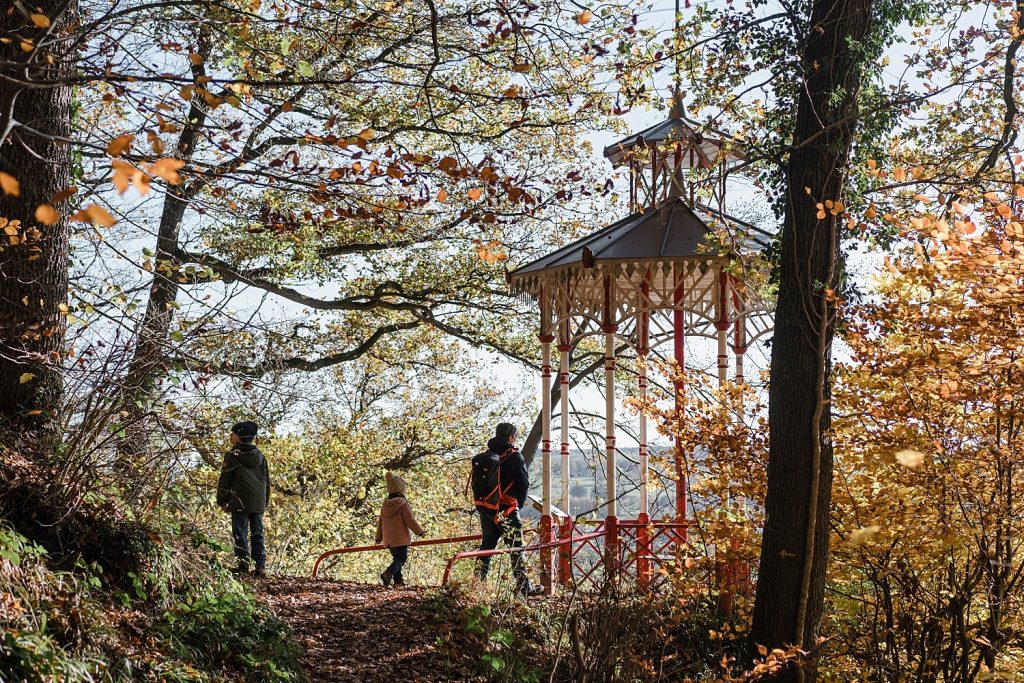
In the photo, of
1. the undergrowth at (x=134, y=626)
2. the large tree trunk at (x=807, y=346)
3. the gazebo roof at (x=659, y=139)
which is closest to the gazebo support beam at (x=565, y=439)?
the gazebo roof at (x=659, y=139)

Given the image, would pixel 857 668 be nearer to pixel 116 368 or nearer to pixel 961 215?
pixel 961 215

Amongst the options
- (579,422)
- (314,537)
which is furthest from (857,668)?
(314,537)

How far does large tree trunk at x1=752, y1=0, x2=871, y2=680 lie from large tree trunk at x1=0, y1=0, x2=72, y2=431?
5302mm

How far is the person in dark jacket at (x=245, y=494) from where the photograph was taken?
29.5 ft

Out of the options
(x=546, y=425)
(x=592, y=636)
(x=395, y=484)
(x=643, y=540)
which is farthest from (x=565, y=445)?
(x=592, y=636)

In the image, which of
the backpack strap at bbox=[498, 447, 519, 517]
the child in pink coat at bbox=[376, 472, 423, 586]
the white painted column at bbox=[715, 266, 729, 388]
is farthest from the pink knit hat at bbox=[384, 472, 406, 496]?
the white painted column at bbox=[715, 266, 729, 388]

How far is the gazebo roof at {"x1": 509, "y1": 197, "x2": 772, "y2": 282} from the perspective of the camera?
9.98m

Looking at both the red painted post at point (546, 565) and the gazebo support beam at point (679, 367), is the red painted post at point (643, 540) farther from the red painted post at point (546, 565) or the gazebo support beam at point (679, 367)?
the red painted post at point (546, 565)

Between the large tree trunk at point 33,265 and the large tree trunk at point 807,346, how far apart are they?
17.4 ft

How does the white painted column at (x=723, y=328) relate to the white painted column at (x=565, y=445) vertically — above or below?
above

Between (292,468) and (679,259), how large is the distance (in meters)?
10.6

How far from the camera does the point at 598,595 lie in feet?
21.9

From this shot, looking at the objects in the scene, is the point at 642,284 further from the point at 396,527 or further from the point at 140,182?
the point at 140,182

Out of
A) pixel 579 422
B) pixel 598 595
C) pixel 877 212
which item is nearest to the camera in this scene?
pixel 598 595
